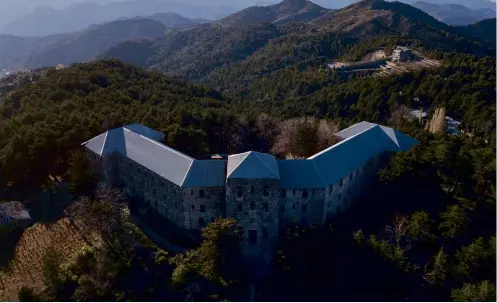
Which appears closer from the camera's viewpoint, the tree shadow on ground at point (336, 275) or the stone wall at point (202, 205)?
the tree shadow on ground at point (336, 275)

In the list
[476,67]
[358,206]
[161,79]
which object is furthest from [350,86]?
[358,206]

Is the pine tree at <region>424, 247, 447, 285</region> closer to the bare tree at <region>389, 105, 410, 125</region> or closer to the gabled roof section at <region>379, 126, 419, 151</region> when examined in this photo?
the gabled roof section at <region>379, 126, 419, 151</region>

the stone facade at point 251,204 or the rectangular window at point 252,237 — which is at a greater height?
the stone facade at point 251,204

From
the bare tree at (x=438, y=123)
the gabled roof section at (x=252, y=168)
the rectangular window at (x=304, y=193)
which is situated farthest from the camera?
the bare tree at (x=438, y=123)

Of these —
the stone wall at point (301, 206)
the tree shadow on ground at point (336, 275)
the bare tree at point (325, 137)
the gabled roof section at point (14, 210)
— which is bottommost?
the tree shadow on ground at point (336, 275)

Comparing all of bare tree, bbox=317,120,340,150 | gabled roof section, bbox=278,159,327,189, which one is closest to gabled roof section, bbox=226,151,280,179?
gabled roof section, bbox=278,159,327,189

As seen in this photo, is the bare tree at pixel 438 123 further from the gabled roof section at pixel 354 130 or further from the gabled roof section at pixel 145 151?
the gabled roof section at pixel 145 151

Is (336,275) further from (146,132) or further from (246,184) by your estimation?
(146,132)

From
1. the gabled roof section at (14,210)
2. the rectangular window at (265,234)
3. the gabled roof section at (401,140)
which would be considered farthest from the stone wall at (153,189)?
the gabled roof section at (401,140)
